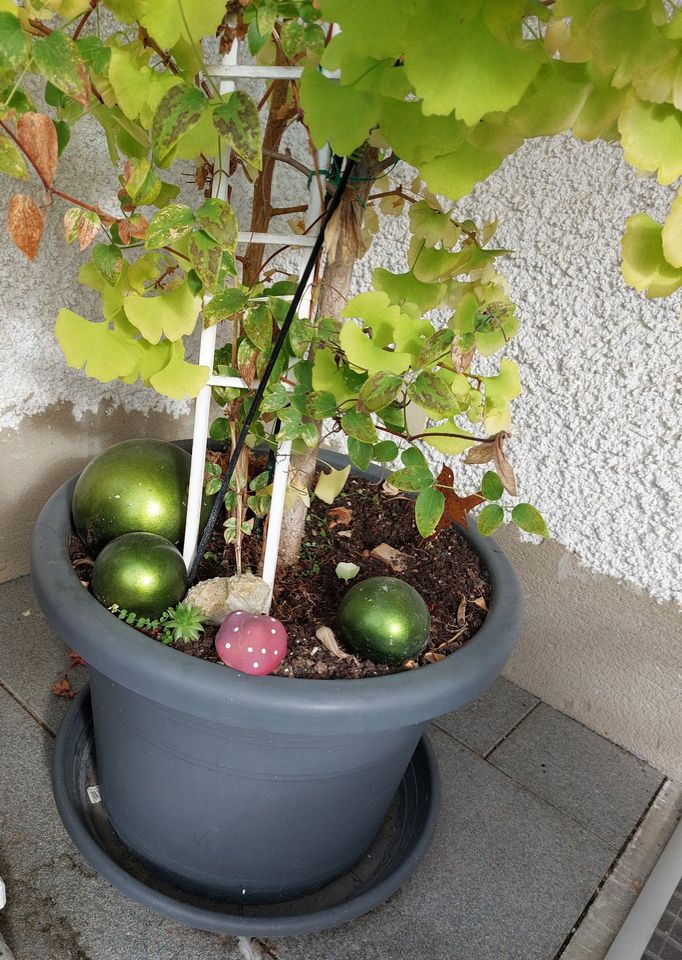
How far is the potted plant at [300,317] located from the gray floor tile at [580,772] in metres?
0.37

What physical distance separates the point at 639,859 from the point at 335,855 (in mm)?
509

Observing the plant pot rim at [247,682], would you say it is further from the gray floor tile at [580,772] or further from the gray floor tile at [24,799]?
the gray floor tile at [580,772]

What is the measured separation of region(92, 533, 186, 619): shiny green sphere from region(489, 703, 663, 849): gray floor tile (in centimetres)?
72

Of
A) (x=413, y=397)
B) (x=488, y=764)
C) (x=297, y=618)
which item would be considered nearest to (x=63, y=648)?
(x=297, y=618)

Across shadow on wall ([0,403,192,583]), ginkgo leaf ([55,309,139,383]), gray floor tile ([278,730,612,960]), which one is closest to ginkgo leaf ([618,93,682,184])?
ginkgo leaf ([55,309,139,383])

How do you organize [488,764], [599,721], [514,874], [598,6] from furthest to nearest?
[599,721]
[488,764]
[514,874]
[598,6]

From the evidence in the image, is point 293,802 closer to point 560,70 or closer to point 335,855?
point 335,855

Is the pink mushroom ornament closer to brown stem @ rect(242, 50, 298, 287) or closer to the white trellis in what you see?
the white trellis

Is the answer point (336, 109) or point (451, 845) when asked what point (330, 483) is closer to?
point (336, 109)

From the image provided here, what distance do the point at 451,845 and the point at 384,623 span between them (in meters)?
0.50

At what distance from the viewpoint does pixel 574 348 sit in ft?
3.94

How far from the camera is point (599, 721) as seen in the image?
132 centimetres

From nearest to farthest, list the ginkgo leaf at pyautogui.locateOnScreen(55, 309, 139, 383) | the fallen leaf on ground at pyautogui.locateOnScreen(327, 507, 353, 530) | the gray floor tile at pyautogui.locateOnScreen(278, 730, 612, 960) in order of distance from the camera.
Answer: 1. the ginkgo leaf at pyautogui.locateOnScreen(55, 309, 139, 383)
2. the gray floor tile at pyautogui.locateOnScreen(278, 730, 612, 960)
3. the fallen leaf on ground at pyautogui.locateOnScreen(327, 507, 353, 530)

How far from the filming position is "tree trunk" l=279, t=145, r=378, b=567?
2.22 feet
